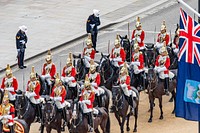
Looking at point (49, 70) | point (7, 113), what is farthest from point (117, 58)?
point (7, 113)

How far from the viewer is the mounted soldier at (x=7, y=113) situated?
34.4m

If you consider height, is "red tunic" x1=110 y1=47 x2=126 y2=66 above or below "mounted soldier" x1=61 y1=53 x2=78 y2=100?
above

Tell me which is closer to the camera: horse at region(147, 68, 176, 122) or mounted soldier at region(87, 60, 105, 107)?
mounted soldier at region(87, 60, 105, 107)

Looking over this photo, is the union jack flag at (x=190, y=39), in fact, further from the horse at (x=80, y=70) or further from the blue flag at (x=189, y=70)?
the horse at (x=80, y=70)

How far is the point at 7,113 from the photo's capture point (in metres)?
34.5

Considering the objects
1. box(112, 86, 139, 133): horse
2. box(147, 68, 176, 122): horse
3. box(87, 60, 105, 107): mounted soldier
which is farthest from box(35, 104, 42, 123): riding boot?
box(147, 68, 176, 122): horse

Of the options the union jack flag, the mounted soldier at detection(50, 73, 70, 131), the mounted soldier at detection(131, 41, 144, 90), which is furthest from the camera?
the mounted soldier at detection(131, 41, 144, 90)

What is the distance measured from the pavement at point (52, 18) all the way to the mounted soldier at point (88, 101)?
1150 cm

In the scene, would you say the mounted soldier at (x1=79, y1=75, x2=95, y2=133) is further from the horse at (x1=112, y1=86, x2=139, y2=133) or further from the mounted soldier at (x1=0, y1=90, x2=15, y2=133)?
the mounted soldier at (x1=0, y1=90, x2=15, y2=133)

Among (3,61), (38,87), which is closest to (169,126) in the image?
(38,87)

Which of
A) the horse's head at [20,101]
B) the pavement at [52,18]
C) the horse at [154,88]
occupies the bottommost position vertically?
the horse's head at [20,101]

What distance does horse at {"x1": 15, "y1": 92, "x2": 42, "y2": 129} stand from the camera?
1435 inches

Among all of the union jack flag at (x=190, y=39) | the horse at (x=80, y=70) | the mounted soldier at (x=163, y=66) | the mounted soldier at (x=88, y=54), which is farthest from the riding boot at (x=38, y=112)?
the union jack flag at (x=190, y=39)

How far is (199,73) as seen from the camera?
2745 cm
